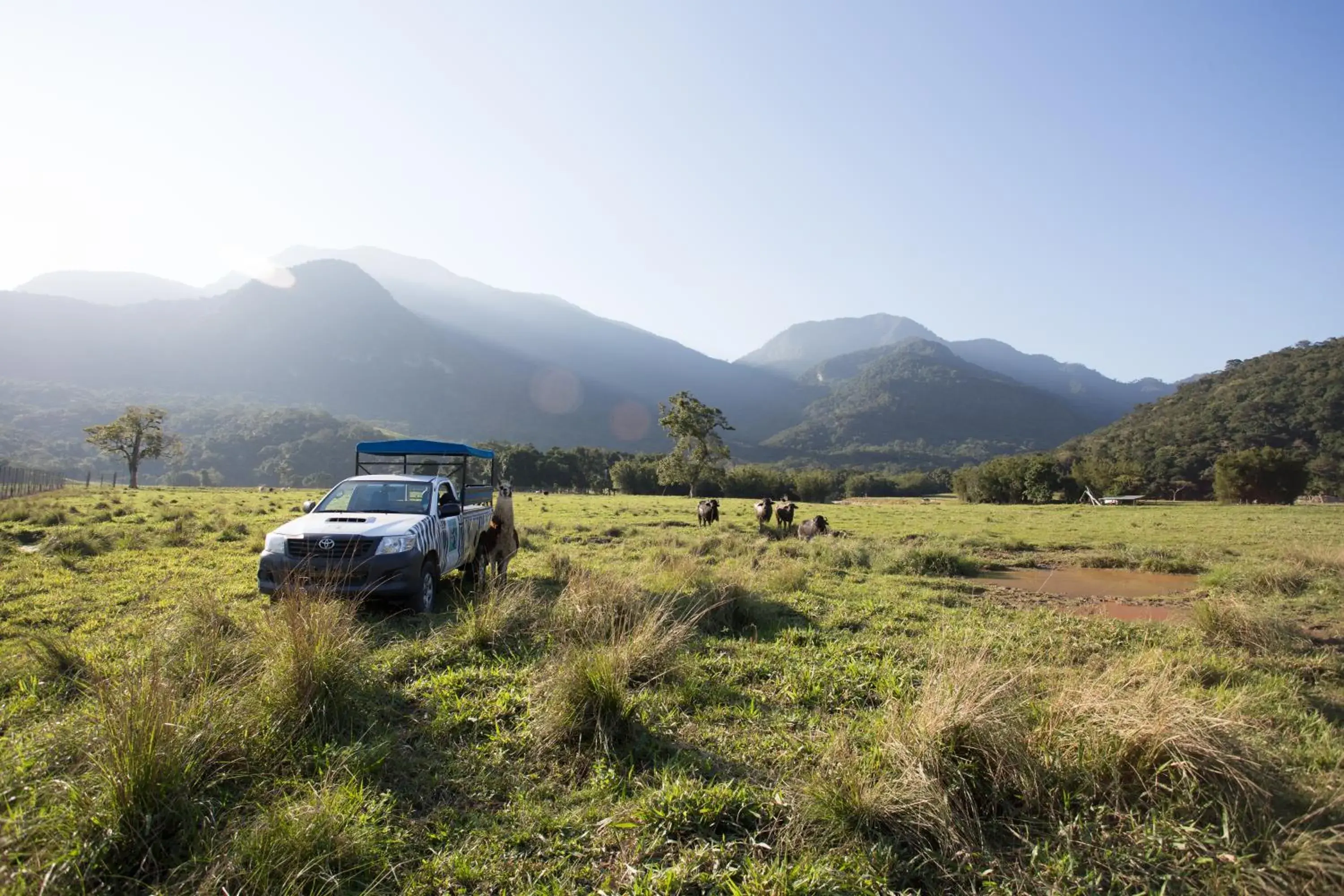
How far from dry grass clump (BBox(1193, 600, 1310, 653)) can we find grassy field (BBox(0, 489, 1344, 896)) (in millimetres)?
34

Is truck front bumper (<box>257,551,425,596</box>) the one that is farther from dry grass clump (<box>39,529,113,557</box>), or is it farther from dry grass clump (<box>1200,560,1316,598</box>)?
dry grass clump (<box>1200,560,1316,598</box>)

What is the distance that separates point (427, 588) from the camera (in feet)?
26.5

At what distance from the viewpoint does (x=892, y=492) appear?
3853 inches

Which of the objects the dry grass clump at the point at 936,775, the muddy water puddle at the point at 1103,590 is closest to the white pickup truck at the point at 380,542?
the dry grass clump at the point at 936,775

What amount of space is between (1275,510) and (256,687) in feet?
169

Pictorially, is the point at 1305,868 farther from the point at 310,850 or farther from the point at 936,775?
the point at 310,850

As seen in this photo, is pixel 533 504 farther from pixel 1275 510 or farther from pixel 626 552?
pixel 1275 510

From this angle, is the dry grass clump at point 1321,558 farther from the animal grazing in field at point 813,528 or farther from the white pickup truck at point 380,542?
the white pickup truck at point 380,542

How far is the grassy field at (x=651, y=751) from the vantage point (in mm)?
2898

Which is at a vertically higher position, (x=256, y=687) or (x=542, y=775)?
(x=256, y=687)

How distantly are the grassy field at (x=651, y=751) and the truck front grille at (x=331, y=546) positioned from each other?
0.78 meters

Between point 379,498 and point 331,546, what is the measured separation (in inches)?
72.6

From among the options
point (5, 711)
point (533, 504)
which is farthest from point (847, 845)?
point (533, 504)

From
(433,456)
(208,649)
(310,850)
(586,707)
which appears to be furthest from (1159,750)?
(433,456)
